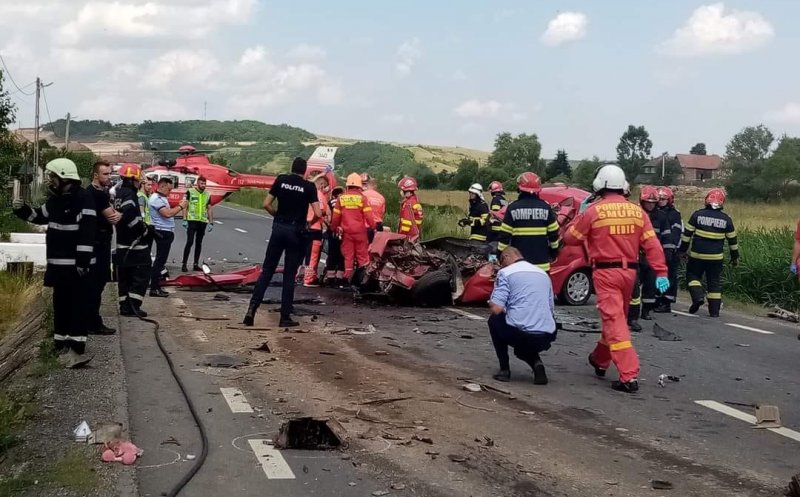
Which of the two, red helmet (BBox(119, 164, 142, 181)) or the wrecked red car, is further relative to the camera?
the wrecked red car

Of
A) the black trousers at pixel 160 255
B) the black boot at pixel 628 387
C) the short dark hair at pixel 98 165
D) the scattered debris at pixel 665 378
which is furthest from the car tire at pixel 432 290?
the black boot at pixel 628 387

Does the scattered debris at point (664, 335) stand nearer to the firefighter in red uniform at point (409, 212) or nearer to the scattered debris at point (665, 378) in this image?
the scattered debris at point (665, 378)

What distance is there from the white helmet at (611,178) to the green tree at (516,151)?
60.9m

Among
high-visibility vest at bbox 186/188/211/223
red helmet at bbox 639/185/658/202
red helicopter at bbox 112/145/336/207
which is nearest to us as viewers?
red helmet at bbox 639/185/658/202

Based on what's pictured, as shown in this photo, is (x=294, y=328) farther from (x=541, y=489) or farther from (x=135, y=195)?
(x=541, y=489)

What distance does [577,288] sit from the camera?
13.3 meters

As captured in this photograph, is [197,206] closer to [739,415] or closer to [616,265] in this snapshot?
[616,265]

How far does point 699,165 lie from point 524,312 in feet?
343

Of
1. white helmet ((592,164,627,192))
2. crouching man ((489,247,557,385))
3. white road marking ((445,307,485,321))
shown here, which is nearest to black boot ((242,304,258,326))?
white road marking ((445,307,485,321))

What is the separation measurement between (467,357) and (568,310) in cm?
410

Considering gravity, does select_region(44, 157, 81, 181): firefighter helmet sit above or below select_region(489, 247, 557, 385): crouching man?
above

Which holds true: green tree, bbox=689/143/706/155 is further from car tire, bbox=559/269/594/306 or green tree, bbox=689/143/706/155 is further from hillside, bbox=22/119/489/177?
car tire, bbox=559/269/594/306

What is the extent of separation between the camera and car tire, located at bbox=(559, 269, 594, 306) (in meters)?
13.2

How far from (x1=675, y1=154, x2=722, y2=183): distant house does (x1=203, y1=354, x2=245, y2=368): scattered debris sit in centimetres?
9256
